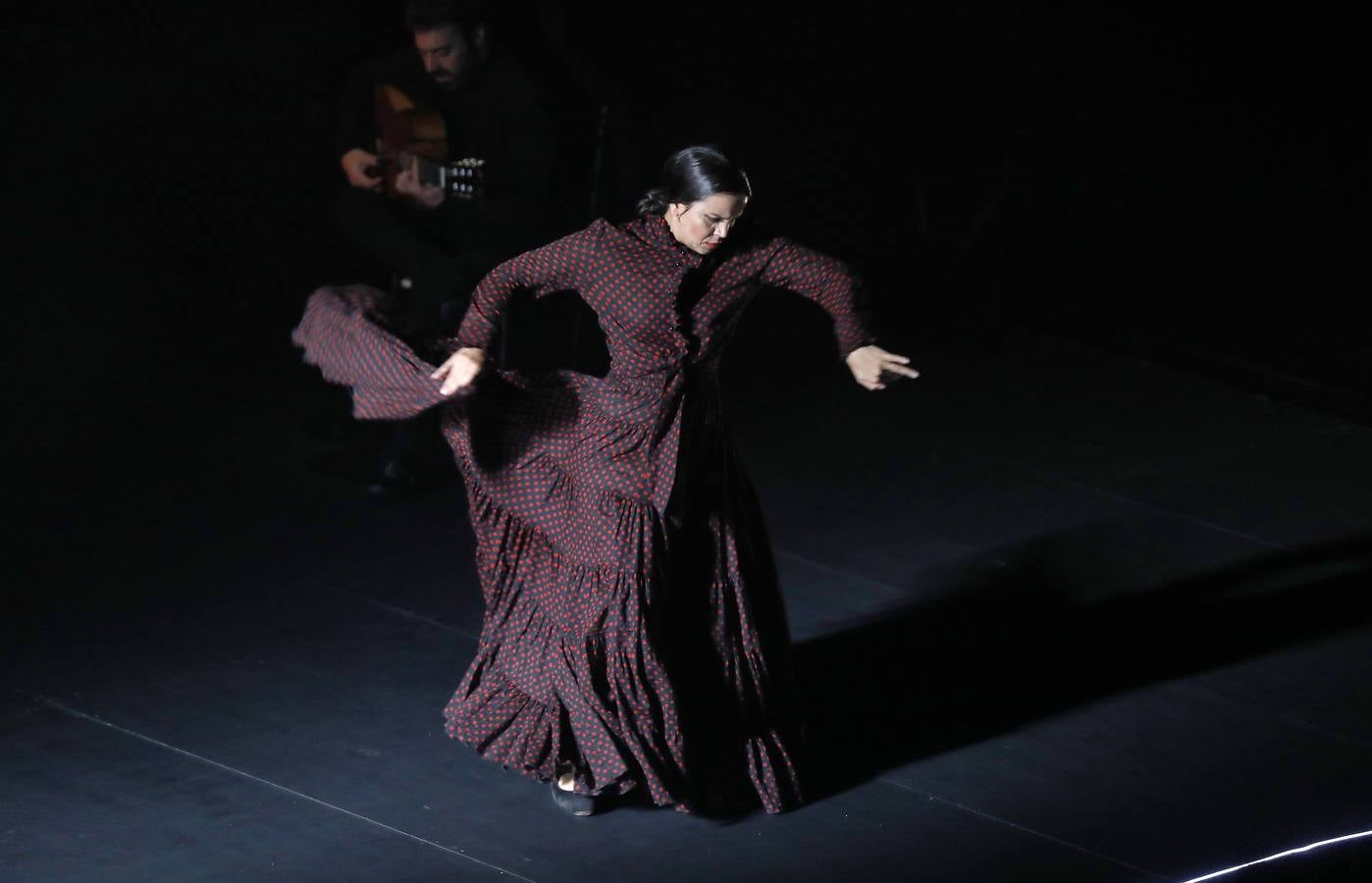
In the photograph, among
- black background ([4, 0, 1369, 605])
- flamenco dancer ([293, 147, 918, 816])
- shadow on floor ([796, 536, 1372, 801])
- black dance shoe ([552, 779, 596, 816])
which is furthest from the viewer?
black background ([4, 0, 1369, 605])

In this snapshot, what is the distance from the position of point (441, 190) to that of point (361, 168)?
0.81 feet

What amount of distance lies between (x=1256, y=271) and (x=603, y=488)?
4503 millimetres

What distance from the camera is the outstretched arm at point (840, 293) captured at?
337 cm

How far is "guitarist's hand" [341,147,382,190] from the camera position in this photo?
525cm

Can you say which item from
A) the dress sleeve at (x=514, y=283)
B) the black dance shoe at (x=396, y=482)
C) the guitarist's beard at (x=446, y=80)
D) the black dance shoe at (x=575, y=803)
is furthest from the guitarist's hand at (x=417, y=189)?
the black dance shoe at (x=575, y=803)

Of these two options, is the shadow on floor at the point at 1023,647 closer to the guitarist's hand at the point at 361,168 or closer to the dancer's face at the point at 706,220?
the dancer's face at the point at 706,220

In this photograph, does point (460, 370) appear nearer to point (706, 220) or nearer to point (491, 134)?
point (706, 220)

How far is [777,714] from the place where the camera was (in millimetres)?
3570

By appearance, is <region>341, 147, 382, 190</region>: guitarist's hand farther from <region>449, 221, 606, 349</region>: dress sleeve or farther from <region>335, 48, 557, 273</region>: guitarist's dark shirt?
<region>449, 221, 606, 349</region>: dress sleeve

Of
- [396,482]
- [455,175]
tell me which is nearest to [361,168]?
[455,175]

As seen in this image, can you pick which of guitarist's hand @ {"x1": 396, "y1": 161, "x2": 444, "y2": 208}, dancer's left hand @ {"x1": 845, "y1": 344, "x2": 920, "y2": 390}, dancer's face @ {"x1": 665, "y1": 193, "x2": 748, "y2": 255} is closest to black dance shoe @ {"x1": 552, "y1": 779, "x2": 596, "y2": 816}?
dancer's left hand @ {"x1": 845, "y1": 344, "x2": 920, "y2": 390}

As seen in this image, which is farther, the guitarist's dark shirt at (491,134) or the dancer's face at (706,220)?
the guitarist's dark shirt at (491,134)

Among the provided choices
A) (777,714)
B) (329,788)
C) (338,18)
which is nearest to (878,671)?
(777,714)

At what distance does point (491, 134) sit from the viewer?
5184mm
